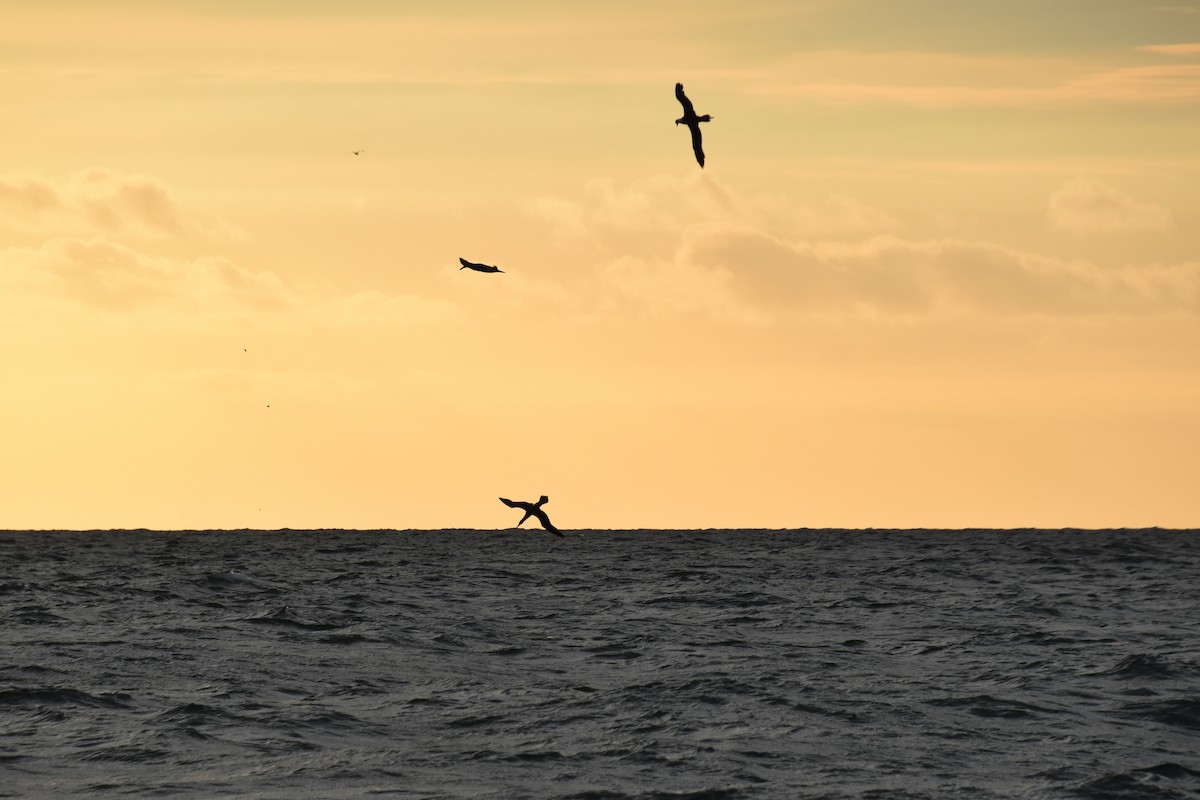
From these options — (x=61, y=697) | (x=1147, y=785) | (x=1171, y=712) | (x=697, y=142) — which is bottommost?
(x=1147, y=785)

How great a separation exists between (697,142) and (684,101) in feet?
2.68

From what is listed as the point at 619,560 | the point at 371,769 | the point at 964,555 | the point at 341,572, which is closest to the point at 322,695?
the point at 371,769

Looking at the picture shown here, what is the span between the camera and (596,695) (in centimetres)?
2667

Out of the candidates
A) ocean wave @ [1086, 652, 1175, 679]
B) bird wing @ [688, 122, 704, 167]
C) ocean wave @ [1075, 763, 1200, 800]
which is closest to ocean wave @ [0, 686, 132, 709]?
bird wing @ [688, 122, 704, 167]

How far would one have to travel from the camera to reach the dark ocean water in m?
20.4

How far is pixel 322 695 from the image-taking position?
2647 cm

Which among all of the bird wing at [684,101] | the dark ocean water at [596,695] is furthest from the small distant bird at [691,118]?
the dark ocean water at [596,695]

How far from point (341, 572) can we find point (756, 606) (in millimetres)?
27865

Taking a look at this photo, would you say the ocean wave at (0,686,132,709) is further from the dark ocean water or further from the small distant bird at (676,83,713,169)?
the small distant bird at (676,83,713,169)

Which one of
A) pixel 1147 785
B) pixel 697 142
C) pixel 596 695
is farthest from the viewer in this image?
pixel 596 695

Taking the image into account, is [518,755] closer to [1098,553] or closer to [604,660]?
[604,660]

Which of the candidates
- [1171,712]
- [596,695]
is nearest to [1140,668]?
[1171,712]

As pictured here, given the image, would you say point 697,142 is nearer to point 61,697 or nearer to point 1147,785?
point 1147,785

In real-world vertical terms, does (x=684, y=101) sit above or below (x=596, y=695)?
above
